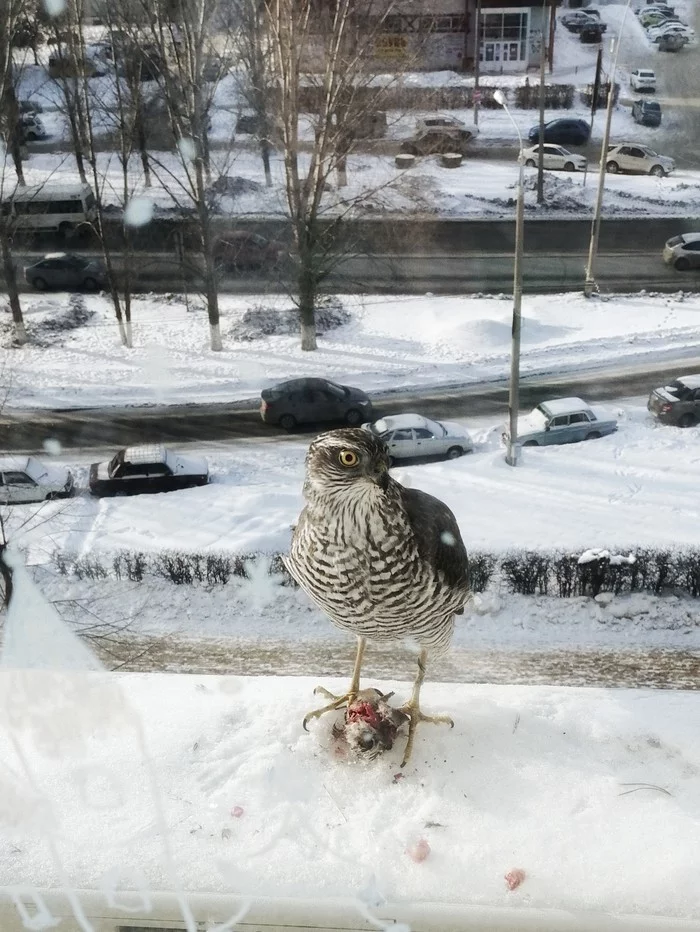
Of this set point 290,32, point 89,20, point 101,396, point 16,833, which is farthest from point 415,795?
point 89,20

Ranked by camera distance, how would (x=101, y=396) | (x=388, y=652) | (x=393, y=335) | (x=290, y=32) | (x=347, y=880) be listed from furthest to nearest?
(x=393, y=335) < (x=101, y=396) < (x=290, y=32) < (x=388, y=652) < (x=347, y=880)

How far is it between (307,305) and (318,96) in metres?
0.94

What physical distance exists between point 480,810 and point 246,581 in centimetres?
170

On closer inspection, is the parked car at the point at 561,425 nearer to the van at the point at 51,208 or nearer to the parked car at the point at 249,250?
the parked car at the point at 249,250

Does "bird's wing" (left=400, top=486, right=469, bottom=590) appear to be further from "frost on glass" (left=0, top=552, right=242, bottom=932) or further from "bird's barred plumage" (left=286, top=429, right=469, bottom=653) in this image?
"frost on glass" (left=0, top=552, right=242, bottom=932)

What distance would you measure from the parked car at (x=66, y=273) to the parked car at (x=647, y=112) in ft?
8.37

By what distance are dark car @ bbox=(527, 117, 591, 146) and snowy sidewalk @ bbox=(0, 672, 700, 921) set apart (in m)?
3.06

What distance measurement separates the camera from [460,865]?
114cm

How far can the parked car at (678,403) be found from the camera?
3635 mm

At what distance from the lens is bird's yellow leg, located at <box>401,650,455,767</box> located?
130 cm

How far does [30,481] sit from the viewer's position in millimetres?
3152

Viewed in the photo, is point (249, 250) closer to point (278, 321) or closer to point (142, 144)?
point (278, 321)

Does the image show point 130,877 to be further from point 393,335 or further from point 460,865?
point 393,335

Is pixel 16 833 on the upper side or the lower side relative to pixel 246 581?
upper
